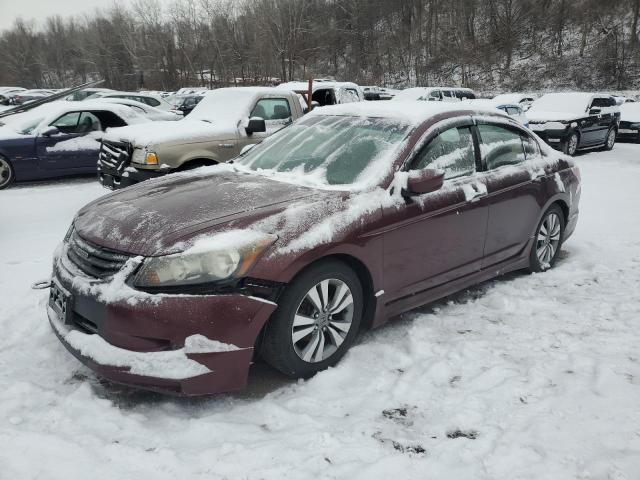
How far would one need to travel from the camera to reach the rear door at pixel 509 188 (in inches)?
164

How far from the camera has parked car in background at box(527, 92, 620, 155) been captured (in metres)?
13.8

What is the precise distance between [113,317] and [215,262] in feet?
1.92

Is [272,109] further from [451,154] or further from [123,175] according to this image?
[451,154]

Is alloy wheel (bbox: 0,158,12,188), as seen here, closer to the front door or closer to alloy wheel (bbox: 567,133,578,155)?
the front door

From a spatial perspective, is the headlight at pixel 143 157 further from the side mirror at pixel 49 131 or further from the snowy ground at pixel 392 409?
the side mirror at pixel 49 131

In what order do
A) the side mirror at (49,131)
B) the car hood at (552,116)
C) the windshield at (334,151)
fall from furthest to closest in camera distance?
the car hood at (552,116) < the side mirror at (49,131) < the windshield at (334,151)

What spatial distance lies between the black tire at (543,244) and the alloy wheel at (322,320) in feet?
7.80

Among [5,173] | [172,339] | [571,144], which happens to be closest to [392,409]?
[172,339]

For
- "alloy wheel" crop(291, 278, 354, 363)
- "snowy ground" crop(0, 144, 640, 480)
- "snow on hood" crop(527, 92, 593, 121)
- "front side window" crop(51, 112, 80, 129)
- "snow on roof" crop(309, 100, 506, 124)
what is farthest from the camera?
"snow on hood" crop(527, 92, 593, 121)

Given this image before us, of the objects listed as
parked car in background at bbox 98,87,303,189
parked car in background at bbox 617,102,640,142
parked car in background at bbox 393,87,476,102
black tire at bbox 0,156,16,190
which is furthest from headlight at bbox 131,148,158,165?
parked car in background at bbox 617,102,640,142

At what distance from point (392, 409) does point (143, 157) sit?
552 cm

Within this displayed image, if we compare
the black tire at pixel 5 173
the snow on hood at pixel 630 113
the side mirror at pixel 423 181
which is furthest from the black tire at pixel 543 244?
the snow on hood at pixel 630 113

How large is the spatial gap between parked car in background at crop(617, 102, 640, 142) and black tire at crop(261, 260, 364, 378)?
1758cm

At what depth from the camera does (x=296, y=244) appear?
9.40ft
